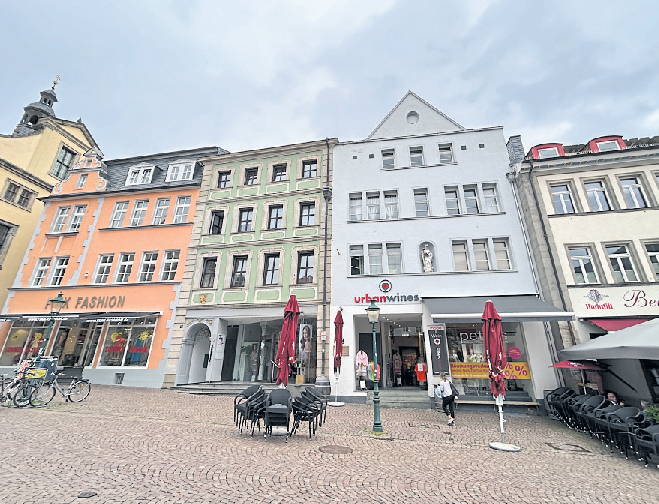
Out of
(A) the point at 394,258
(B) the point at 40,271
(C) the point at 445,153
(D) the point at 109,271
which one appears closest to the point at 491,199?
(C) the point at 445,153

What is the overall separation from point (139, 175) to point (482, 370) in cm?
2463

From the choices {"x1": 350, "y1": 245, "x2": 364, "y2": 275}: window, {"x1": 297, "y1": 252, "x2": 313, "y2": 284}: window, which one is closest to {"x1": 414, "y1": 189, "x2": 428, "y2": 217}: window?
{"x1": 350, "y1": 245, "x2": 364, "y2": 275}: window

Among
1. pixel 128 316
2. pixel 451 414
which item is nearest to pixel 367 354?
pixel 451 414

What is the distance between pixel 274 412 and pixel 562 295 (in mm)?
13316

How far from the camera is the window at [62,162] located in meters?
30.1

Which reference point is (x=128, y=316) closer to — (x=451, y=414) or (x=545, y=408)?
(x=451, y=414)

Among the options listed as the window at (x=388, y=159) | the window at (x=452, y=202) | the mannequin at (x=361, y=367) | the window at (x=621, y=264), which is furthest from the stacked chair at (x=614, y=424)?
the window at (x=388, y=159)

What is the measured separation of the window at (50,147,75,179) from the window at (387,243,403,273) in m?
32.0

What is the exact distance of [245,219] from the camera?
20.2 m

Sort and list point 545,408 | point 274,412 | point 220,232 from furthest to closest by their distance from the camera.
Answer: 1. point 220,232
2. point 545,408
3. point 274,412

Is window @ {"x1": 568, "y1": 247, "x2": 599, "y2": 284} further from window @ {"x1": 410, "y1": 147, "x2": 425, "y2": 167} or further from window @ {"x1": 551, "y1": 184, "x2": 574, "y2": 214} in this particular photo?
window @ {"x1": 410, "y1": 147, "x2": 425, "y2": 167}

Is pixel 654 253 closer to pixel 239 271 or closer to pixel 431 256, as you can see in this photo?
pixel 431 256

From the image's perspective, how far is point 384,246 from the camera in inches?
670

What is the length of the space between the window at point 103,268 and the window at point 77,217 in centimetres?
359
